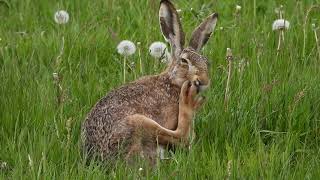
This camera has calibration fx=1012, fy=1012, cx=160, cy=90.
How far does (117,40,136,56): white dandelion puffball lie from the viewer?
743 centimetres

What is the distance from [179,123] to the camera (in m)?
6.23

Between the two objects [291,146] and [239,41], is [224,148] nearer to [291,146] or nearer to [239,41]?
[291,146]

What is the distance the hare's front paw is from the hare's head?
0.05 metres

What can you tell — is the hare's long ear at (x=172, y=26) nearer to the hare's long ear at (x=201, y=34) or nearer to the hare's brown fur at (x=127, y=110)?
the hare's long ear at (x=201, y=34)

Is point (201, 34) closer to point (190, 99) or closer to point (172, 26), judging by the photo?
point (172, 26)

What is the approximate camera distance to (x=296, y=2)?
28.8 ft

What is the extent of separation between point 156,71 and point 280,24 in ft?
3.54

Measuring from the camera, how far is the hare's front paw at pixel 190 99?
6.25 meters

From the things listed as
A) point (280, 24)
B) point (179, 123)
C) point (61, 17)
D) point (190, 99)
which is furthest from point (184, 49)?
point (61, 17)

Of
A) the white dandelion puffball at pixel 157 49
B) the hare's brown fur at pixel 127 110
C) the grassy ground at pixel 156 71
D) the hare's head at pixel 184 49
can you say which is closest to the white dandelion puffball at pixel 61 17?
the grassy ground at pixel 156 71

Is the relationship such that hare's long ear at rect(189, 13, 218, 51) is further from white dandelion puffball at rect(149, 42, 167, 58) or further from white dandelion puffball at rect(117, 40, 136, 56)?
white dandelion puffball at rect(117, 40, 136, 56)

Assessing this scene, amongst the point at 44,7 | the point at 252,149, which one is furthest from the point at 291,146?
the point at 44,7

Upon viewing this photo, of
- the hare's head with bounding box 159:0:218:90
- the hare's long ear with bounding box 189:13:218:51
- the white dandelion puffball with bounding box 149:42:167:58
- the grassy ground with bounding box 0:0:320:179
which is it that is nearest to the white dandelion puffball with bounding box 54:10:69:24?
the grassy ground with bounding box 0:0:320:179

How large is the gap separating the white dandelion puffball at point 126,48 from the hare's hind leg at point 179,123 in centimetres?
117
